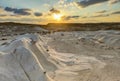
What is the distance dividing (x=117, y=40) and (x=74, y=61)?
11.0 meters

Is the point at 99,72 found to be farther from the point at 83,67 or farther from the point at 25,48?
the point at 25,48

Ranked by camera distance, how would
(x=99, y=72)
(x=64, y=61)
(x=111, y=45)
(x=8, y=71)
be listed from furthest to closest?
(x=111, y=45) → (x=64, y=61) → (x=99, y=72) → (x=8, y=71)

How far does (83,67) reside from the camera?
1116cm

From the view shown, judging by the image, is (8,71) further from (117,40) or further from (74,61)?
(117,40)

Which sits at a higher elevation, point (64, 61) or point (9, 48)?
point (9, 48)

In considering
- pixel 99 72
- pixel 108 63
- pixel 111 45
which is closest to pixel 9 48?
pixel 99 72

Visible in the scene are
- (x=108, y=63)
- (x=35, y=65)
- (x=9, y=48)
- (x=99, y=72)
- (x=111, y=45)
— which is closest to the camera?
(x=35, y=65)

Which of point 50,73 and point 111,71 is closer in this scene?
point 50,73

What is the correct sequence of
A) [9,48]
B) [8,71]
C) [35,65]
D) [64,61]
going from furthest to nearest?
1. [64,61]
2. [9,48]
3. [35,65]
4. [8,71]

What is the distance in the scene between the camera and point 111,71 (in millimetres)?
11281

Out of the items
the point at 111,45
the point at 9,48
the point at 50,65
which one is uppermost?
the point at 9,48

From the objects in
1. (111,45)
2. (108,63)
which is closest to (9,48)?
(108,63)

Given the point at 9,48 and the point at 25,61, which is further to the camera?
the point at 9,48

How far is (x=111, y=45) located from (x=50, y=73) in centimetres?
1232
